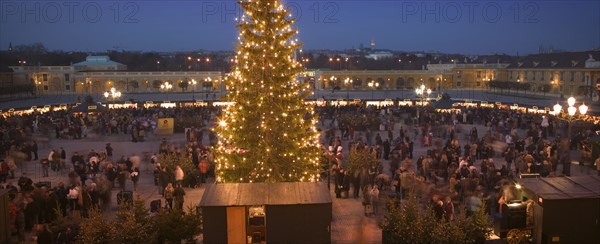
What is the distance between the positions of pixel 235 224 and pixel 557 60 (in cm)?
6485

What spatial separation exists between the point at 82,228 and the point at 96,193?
4520mm

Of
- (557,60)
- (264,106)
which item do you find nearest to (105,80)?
(557,60)

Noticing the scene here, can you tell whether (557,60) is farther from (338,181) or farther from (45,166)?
(45,166)

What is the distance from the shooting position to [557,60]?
64812 mm

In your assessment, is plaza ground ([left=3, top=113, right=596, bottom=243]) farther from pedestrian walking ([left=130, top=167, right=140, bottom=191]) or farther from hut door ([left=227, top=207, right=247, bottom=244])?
hut door ([left=227, top=207, right=247, bottom=244])

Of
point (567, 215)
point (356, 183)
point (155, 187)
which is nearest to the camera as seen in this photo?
point (567, 215)

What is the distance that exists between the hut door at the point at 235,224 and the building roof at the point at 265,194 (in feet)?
0.86

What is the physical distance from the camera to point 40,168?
20.8 metres

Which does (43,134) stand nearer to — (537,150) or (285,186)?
(285,186)

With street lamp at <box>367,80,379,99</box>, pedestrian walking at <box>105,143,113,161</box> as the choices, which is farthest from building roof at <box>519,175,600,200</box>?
street lamp at <box>367,80,379,99</box>

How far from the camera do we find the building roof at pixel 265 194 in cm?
Answer: 998

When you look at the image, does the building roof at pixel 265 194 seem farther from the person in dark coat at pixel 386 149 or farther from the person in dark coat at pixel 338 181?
the person in dark coat at pixel 386 149

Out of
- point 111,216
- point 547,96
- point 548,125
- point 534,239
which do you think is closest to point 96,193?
point 111,216

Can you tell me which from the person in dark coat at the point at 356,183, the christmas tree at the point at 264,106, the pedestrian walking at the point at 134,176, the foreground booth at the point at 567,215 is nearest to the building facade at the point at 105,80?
the pedestrian walking at the point at 134,176
